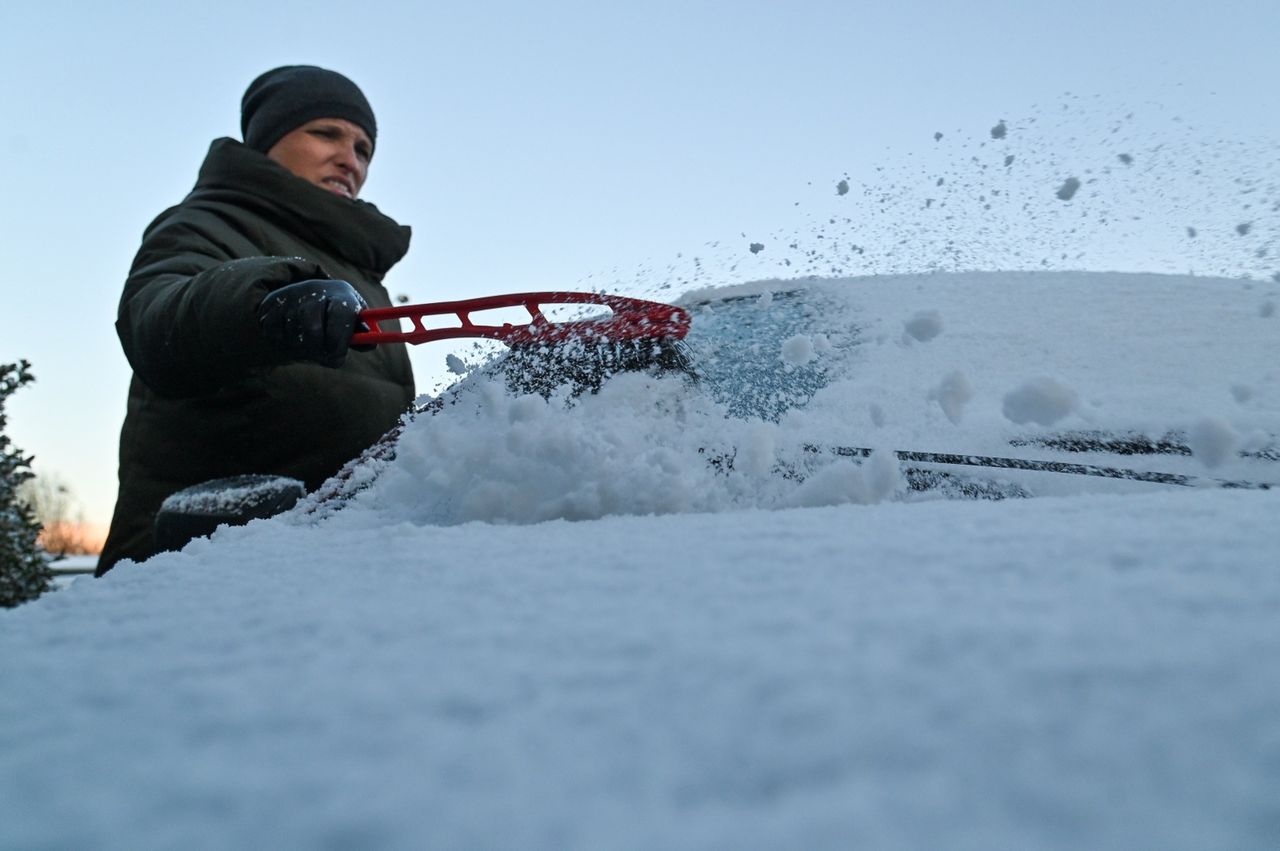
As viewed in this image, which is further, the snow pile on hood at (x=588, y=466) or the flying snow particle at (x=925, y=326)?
the flying snow particle at (x=925, y=326)

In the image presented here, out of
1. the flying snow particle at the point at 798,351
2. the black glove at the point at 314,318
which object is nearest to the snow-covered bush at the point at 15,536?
the black glove at the point at 314,318

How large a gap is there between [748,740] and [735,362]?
1.18 m

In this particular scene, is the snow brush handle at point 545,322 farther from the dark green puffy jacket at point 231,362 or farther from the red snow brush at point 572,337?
the dark green puffy jacket at point 231,362

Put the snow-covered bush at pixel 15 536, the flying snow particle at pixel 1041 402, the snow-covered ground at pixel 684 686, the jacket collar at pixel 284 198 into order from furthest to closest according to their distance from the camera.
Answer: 1. the snow-covered bush at pixel 15 536
2. the jacket collar at pixel 284 198
3. the flying snow particle at pixel 1041 402
4. the snow-covered ground at pixel 684 686

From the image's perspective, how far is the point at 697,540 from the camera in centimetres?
65

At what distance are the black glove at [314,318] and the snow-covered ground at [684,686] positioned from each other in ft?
3.03

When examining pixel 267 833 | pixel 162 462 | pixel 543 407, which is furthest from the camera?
pixel 162 462

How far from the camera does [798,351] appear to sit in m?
1.48

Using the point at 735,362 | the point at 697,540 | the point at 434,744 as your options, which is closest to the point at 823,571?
the point at 697,540

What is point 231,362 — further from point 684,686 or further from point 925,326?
point 684,686

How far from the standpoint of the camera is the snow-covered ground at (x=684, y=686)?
287 millimetres

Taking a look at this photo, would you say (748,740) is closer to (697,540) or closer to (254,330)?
(697,540)

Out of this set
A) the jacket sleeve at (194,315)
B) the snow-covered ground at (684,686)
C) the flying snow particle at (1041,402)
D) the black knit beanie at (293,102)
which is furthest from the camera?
the black knit beanie at (293,102)

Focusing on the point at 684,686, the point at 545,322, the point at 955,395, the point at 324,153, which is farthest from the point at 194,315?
the point at 684,686
